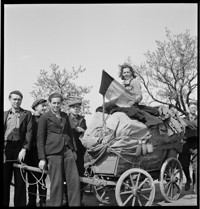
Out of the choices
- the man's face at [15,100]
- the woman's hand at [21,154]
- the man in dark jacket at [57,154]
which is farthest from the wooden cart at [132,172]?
the man's face at [15,100]

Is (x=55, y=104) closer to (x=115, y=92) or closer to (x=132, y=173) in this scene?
(x=115, y=92)

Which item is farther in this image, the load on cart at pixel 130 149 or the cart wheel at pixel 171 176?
the cart wheel at pixel 171 176

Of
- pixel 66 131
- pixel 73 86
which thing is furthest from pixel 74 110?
pixel 73 86

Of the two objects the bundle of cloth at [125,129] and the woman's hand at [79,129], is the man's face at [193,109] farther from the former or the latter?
the woman's hand at [79,129]

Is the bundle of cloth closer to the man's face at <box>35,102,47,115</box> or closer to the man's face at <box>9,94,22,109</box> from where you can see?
the man's face at <box>35,102,47,115</box>

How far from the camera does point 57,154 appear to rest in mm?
5621

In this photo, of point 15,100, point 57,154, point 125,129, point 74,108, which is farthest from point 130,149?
point 15,100

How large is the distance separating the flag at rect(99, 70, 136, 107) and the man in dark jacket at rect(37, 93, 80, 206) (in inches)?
36.6

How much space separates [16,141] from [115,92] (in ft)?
6.40

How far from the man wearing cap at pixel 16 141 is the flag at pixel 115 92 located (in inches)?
57.2

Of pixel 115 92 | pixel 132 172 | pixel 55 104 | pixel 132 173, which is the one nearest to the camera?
pixel 55 104

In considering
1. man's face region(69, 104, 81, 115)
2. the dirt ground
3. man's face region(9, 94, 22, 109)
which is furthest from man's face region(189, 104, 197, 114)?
man's face region(9, 94, 22, 109)

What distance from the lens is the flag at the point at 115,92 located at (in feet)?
20.3

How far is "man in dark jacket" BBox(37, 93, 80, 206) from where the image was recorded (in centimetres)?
552
